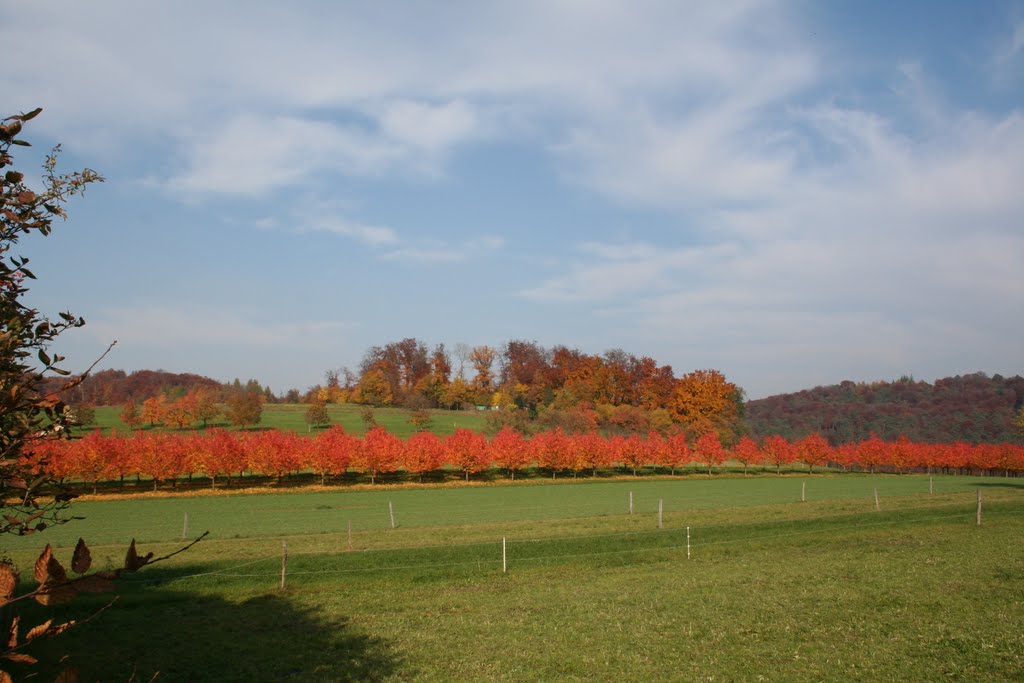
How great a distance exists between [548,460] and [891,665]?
73849mm

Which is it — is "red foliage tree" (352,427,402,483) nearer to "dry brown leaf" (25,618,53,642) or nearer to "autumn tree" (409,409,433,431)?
"autumn tree" (409,409,433,431)

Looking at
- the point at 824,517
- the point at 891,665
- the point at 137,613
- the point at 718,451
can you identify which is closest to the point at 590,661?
the point at 891,665

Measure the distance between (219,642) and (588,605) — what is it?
9.00m

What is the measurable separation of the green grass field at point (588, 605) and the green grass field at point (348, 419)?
80910 mm

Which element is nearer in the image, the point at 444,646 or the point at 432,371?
the point at 444,646

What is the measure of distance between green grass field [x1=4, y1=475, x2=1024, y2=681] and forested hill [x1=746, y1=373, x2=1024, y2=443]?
131437 mm

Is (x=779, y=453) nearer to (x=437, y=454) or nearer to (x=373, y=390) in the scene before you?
(x=437, y=454)

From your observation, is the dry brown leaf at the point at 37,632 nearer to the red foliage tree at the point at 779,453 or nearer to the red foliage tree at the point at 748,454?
the red foliage tree at the point at 748,454

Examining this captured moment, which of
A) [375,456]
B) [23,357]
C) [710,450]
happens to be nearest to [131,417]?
[375,456]

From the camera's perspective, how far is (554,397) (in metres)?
139

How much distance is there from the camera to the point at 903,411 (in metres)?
161

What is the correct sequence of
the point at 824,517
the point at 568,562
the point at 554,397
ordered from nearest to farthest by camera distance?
the point at 568,562
the point at 824,517
the point at 554,397

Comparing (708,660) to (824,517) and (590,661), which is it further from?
(824,517)

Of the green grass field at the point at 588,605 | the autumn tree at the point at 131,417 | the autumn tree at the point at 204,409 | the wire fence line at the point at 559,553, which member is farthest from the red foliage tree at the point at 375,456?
the autumn tree at the point at 131,417
